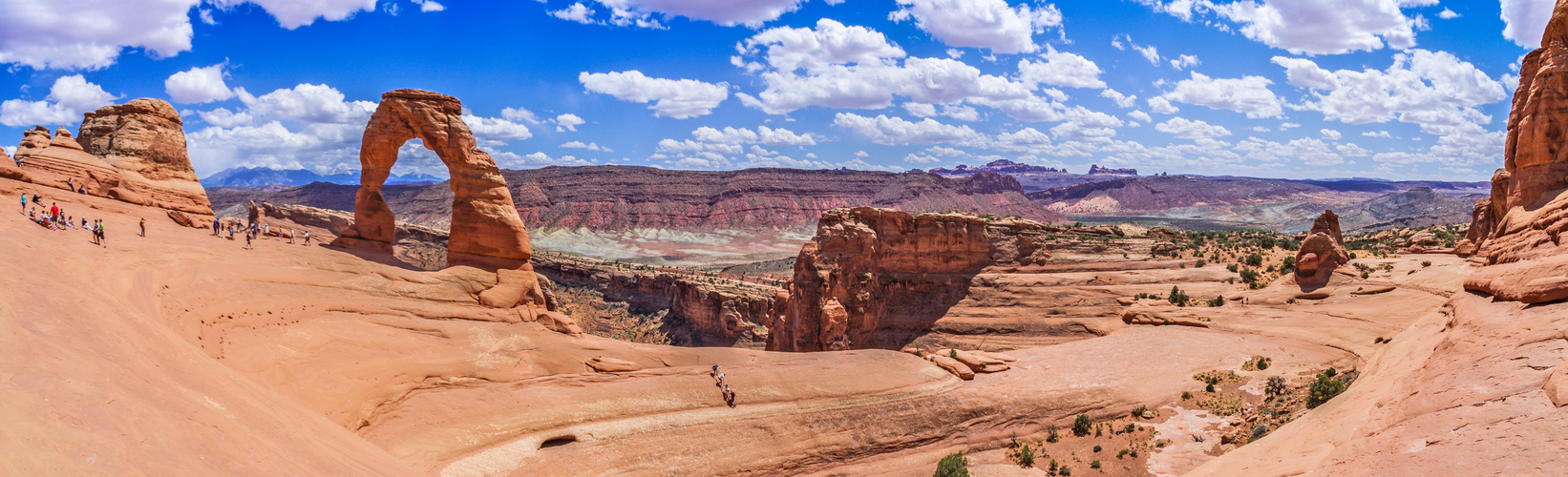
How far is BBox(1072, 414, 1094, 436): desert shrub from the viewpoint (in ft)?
73.4

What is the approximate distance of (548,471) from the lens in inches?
666

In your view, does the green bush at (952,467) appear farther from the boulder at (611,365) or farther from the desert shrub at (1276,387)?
the desert shrub at (1276,387)

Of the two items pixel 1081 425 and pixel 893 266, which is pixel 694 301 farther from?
pixel 1081 425

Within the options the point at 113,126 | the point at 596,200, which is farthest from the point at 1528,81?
the point at 596,200

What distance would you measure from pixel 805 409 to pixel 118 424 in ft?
54.5

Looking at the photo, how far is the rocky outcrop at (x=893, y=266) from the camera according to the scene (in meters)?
39.8

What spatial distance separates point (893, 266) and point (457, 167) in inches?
969

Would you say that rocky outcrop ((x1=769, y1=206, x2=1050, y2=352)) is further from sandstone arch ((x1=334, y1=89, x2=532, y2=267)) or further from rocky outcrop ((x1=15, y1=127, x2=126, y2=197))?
rocky outcrop ((x1=15, y1=127, x2=126, y2=197))

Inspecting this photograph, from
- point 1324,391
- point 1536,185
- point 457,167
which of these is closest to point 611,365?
point 457,167

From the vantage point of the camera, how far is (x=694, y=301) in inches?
2542

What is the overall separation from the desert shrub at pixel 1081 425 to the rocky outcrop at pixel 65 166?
33502mm

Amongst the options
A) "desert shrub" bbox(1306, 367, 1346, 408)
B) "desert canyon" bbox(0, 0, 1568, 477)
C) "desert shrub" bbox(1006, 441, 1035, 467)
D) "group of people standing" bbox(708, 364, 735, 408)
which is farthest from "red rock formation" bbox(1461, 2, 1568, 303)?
"group of people standing" bbox(708, 364, 735, 408)

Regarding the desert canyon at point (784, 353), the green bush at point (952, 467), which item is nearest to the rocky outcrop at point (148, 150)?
the desert canyon at point (784, 353)

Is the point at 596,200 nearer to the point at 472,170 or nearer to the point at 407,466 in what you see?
the point at 472,170
